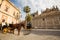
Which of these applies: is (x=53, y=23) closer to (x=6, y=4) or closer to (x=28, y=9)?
(x=28, y=9)

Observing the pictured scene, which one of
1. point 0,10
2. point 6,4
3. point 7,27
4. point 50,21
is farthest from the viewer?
point 50,21

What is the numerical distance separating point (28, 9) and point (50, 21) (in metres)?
11.7

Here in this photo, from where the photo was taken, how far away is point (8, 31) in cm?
1227

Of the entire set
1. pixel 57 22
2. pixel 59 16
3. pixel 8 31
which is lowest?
pixel 8 31

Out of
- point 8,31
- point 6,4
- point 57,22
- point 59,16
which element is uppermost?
point 6,4

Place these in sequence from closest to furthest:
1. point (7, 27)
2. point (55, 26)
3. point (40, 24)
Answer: point (7, 27), point (55, 26), point (40, 24)

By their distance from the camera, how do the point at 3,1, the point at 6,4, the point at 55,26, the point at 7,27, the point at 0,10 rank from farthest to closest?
the point at 55,26
the point at 6,4
the point at 3,1
the point at 0,10
the point at 7,27

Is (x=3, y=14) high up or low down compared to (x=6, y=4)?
down

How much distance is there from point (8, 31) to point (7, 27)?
1.92 feet

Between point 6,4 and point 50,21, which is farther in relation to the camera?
point 50,21

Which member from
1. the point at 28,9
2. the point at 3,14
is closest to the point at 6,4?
the point at 3,14

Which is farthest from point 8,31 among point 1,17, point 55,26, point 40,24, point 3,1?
point 40,24

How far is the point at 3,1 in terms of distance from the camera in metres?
22.5

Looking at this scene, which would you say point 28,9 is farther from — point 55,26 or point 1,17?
point 1,17
